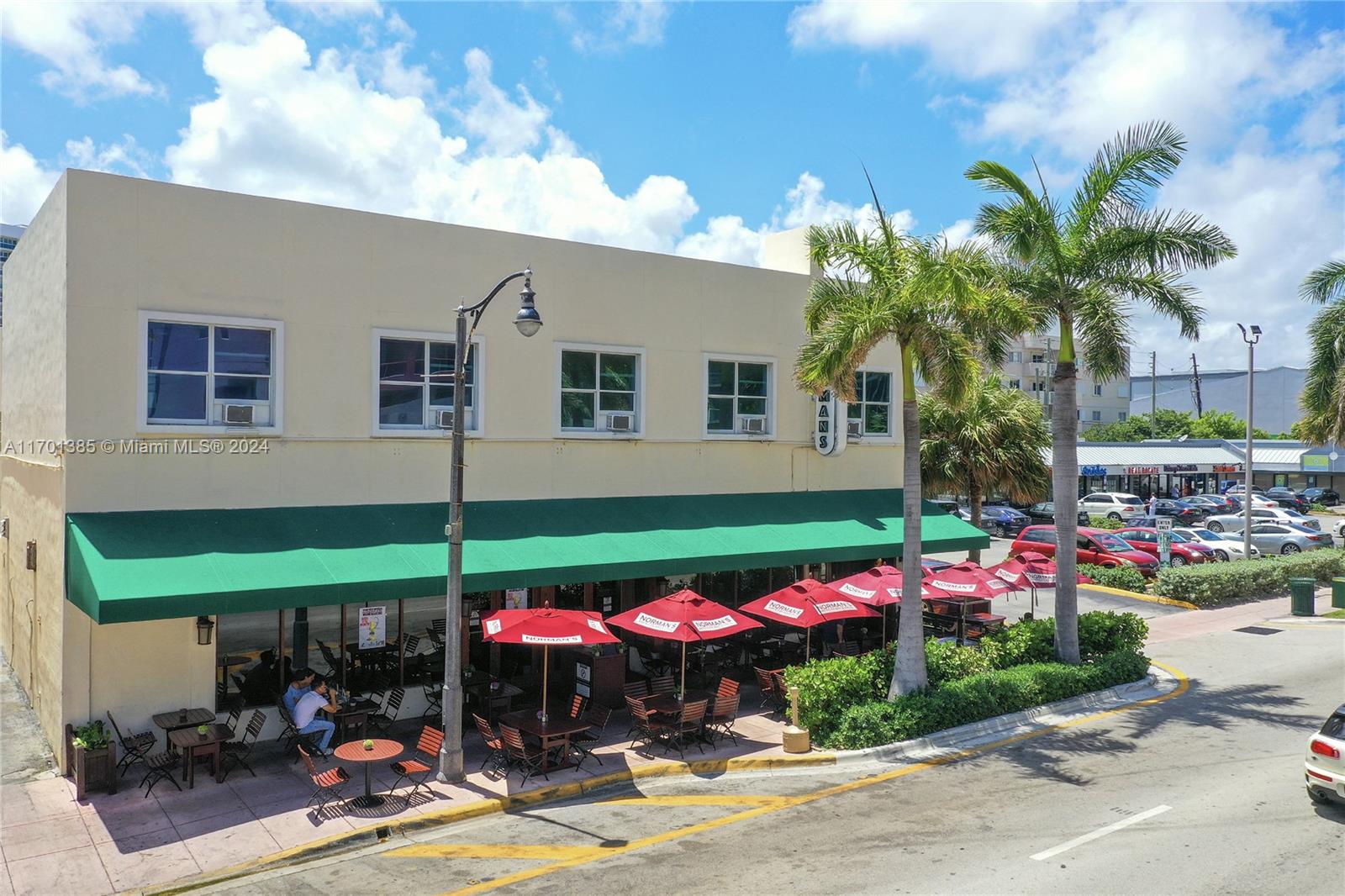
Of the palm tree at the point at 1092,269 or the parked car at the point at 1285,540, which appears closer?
the palm tree at the point at 1092,269

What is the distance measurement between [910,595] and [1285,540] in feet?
109

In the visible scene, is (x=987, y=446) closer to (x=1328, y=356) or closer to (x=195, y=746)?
(x=1328, y=356)

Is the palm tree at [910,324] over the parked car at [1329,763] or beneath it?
over

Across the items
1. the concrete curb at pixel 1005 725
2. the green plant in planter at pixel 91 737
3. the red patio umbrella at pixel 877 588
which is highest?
the red patio umbrella at pixel 877 588

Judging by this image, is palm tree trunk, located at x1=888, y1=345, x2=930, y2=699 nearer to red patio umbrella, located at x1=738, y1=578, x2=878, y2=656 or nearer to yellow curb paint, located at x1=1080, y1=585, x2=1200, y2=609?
red patio umbrella, located at x1=738, y1=578, x2=878, y2=656

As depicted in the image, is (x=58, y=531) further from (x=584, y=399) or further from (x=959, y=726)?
(x=959, y=726)

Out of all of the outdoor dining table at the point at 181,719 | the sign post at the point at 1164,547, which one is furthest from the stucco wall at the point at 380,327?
the sign post at the point at 1164,547

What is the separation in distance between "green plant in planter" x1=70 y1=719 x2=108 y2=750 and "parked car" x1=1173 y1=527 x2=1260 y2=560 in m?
36.3

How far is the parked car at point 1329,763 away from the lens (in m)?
11.2

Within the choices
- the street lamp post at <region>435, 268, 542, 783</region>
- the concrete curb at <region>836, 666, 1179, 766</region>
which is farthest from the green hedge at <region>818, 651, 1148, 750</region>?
the street lamp post at <region>435, 268, 542, 783</region>

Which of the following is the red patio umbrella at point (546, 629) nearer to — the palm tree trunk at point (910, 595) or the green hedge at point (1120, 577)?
the palm tree trunk at point (910, 595)

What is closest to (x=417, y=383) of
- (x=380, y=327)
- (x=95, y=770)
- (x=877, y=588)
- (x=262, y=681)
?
(x=380, y=327)

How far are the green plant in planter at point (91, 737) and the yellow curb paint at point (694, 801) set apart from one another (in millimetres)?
6683

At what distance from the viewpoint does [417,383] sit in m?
16.4
